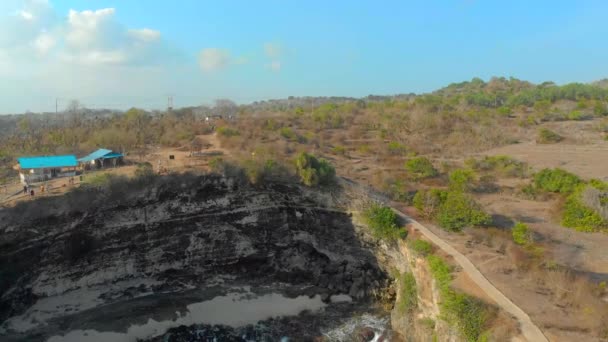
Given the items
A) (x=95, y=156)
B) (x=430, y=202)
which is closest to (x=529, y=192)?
(x=430, y=202)

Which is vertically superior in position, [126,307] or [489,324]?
[489,324]

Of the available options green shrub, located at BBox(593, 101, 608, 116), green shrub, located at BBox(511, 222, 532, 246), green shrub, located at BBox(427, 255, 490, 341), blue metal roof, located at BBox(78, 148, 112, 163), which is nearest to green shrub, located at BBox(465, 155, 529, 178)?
green shrub, located at BBox(511, 222, 532, 246)

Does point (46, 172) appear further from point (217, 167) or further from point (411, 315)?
point (411, 315)

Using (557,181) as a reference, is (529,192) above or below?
below

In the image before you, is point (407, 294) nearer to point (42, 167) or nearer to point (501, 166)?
point (501, 166)

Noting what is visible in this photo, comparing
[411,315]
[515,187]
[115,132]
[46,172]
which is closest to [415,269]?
[411,315]

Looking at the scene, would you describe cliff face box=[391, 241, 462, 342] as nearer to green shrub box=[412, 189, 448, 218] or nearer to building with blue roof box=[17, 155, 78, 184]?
green shrub box=[412, 189, 448, 218]
